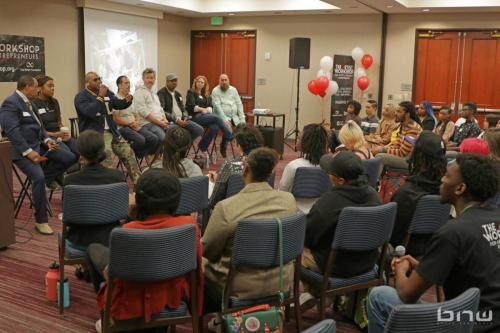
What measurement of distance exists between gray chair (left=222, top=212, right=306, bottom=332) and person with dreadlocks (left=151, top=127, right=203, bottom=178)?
4.23ft

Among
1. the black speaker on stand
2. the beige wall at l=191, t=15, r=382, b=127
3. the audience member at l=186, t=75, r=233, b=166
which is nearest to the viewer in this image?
the audience member at l=186, t=75, r=233, b=166

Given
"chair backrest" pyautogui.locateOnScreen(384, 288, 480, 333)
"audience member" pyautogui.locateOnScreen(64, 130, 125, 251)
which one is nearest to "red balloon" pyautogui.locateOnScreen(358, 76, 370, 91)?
"audience member" pyautogui.locateOnScreen(64, 130, 125, 251)

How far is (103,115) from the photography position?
247 inches

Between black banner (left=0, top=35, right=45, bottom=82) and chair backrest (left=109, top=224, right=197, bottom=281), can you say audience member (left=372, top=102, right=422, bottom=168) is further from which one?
black banner (left=0, top=35, right=45, bottom=82)

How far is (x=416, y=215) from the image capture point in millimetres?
3238

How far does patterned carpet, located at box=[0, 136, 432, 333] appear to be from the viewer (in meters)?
3.22

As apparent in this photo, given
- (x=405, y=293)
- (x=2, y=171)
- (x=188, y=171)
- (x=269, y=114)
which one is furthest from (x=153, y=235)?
(x=269, y=114)

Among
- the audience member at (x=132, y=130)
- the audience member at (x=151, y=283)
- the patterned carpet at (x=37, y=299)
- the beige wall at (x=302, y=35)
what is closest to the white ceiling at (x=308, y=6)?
the beige wall at (x=302, y=35)

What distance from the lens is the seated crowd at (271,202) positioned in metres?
2.00

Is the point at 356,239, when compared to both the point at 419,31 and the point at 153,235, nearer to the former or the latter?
the point at 153,235

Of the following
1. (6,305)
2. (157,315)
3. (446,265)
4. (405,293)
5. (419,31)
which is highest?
(419,31)

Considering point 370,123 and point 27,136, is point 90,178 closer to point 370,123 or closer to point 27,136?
point 27,136

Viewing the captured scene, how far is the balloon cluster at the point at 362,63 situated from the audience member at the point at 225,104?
301cm

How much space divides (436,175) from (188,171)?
5.46 feet
